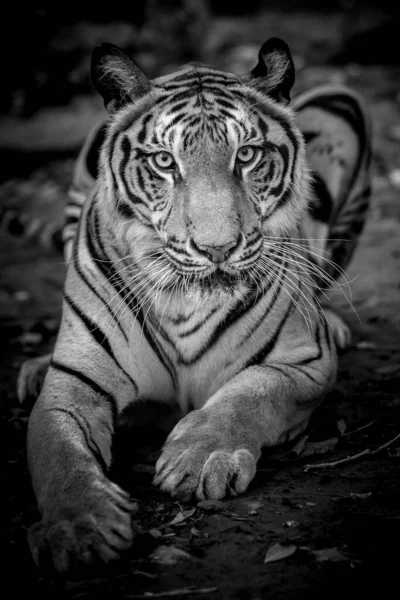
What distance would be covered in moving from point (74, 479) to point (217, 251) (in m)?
0.82

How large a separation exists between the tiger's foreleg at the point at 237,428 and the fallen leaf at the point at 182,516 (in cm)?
5

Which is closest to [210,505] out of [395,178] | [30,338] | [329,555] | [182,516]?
[182,516]

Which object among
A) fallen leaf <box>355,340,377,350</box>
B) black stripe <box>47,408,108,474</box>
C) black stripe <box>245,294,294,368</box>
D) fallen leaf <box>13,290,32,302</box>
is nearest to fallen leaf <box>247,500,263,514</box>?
black stripe <box>47,408,108,474</box>

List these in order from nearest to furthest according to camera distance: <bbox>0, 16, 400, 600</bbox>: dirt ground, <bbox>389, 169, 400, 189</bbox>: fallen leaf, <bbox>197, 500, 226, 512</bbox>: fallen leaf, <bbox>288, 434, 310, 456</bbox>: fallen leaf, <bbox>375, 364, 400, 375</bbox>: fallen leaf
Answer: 1. <bbox>0, 16, 400, 600</bbox>: dirt ground
2. <bbox>197, 500, 226, 512</bbox>: fallen leaf
3. <bbox>288, 434, 310, 456</bbox>: fallen leaf
4. <bbox>375, 364, 400, 375</bbox>: fallen leaf
5. <bbox>389, 169, 400, 189</bbox>: fallen leaf

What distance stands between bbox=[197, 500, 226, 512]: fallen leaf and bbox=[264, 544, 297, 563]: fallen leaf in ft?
0.83

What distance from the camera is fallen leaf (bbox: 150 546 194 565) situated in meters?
1.94

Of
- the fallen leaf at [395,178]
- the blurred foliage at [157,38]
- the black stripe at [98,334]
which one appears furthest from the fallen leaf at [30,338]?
the blurred foliage at [157,38]

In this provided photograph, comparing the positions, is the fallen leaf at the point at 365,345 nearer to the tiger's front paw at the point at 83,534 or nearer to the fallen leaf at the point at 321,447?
the fallen leaf at the point at 321,447

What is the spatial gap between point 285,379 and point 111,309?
0.69 meters

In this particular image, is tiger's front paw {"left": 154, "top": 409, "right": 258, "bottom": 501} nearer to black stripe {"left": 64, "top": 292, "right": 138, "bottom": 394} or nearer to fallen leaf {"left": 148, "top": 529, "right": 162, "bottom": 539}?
fallen leaf {"left": 148, "top": 529, "right": 162, "bottom": 539}

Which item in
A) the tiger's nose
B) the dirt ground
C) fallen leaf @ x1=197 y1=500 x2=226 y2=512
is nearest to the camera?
the dirt ground

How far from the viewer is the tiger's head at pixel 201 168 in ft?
7.93

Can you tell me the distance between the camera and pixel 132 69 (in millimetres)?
2650

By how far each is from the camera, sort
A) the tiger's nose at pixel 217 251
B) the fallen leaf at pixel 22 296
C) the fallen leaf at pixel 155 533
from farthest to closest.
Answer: the fallen leaf at pixel 22 296
the tiger's nose at pixel 217 251
the fallen leaf at pixel 155 533
